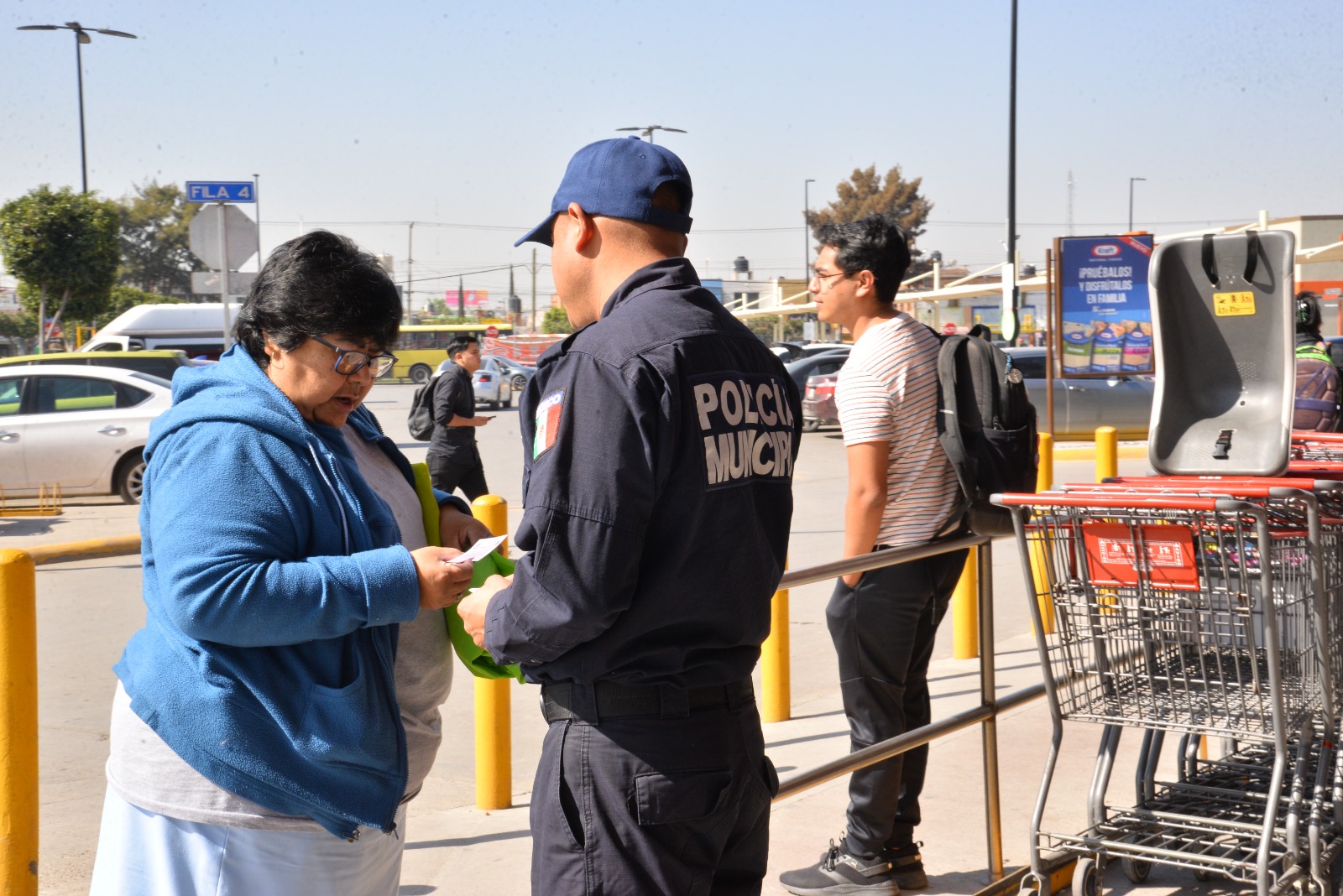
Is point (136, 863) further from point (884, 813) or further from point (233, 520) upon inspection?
point (884, 813)

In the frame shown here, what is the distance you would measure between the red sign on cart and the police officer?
1.31 meters

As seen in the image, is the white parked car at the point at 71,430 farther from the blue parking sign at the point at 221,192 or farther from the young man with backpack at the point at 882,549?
the young man with backpack at the point at 882,549

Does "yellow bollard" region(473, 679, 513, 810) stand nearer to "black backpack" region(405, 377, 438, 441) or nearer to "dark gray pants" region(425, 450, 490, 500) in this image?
"dark gray pants" region(425, 450, 490, 500)

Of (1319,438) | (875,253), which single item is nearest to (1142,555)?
(875,253)

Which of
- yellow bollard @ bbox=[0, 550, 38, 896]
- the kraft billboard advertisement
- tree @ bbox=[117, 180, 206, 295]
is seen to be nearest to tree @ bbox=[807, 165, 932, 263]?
tree @ bbox=[117, 180, 206, 295]

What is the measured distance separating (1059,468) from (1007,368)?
39.1 feet

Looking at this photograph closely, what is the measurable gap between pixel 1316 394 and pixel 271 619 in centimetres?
547

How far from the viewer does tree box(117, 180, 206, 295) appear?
241 feet

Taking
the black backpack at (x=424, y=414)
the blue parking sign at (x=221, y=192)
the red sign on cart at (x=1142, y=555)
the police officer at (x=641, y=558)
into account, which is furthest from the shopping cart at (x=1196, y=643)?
the blue parking sign at (x=221, y=192)

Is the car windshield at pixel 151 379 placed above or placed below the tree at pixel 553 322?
below

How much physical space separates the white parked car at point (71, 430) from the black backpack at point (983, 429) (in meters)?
12.3

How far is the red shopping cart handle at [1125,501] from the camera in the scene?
9.38 ft

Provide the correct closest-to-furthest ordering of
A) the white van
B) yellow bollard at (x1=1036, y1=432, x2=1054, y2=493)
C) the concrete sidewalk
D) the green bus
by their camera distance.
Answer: the concrete sidewalk → yellow bollard at (x1=1036, y1=432, x2=1054, y2=493) → the white van → the green bus

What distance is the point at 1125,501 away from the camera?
3.01 m
